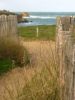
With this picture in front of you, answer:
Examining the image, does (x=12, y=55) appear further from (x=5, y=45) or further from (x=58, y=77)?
(x=58, y=77)

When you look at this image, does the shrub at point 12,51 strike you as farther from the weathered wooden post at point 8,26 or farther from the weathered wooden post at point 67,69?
the weathered wooden post at point 67,69

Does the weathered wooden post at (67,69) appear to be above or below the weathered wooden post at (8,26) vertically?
above

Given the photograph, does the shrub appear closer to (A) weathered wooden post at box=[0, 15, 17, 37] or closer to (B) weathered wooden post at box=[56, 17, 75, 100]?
(A) weathered wooden post at box=[0, 15, 17, 37]

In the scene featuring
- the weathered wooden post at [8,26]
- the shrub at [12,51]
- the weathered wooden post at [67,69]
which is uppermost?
the weathered wooden post at [67,69]

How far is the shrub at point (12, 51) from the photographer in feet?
47.2

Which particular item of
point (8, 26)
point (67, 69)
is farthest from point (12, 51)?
point (67, 69)

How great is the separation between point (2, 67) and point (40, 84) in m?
6.12

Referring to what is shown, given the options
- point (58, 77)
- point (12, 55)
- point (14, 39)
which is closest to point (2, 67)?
point (12, 55)

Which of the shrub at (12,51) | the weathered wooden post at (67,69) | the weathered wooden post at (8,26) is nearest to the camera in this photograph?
the weathered wooden post at (67,69)

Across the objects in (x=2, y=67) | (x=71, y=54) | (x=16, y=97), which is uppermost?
(x=71, y=54)

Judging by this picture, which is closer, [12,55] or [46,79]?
[46,79]

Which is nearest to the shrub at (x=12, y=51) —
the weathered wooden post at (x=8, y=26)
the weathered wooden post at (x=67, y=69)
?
the weathered wooden post at (x=8, y=26)

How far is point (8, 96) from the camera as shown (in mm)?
7980

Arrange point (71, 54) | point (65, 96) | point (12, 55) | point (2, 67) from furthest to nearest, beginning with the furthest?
point (12, 55) < point (2, 67) < point (65, 96) < point (71, 54)
